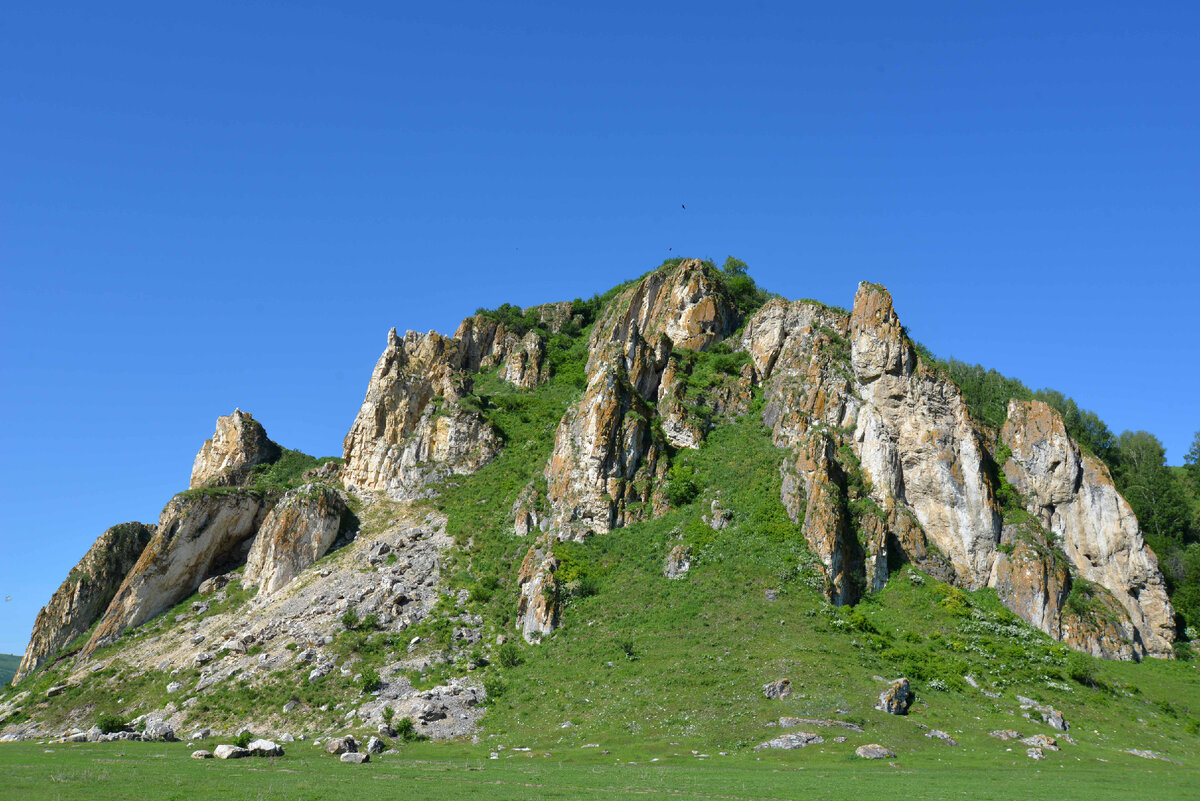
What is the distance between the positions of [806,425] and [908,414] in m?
11.1

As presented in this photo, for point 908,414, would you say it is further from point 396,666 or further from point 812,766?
point 396,666

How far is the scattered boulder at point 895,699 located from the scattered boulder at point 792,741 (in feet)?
22.4

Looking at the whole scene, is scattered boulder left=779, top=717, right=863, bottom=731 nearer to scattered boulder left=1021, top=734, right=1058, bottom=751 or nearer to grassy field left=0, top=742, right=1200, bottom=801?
grassy field left=0, top=742, right=1200, bottom=801

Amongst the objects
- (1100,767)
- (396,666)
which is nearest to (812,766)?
(1100,767)

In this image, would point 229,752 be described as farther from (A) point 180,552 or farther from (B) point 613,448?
(A) point 180,552

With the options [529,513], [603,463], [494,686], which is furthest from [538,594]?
[603,463]

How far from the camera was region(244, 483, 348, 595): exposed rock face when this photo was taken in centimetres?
8288

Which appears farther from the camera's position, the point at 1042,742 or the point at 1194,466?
the point at 1194,466

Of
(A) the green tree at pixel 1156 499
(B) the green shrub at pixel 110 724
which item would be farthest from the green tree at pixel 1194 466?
(B) the green shrub at pixel 110 724

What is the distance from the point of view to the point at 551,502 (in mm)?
81375

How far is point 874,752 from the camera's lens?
4553cm

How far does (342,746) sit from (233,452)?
7293cm

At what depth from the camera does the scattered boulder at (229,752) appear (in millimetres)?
49031

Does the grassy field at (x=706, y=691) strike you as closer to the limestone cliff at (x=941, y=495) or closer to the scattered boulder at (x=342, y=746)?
the scattered boulder at (x=342, y=746)
